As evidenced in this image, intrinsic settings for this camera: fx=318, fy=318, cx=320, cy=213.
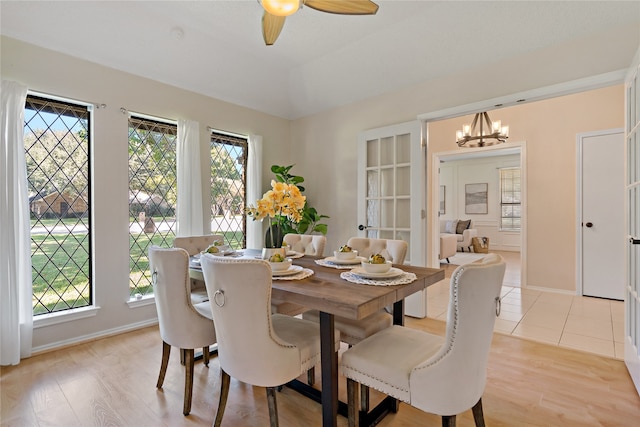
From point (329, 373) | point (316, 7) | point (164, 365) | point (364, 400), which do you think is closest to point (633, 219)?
point (364, 400)

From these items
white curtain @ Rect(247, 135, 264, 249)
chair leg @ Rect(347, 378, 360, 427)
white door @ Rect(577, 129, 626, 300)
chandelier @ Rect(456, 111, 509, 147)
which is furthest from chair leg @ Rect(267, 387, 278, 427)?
white door @ Rect(577, 129, 626, 300)

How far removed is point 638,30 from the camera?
2.22 m

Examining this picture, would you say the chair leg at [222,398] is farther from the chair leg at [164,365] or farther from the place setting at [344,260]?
the place setting at [344,260]

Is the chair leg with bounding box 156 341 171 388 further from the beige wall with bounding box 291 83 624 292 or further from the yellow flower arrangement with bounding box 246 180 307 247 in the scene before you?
the beige wall with bounding box 291 83 624 292

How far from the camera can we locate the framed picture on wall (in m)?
8.51

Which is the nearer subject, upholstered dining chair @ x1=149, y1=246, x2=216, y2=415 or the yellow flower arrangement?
upholstered dining chair @ x1=149, y1=246, x2=216, y2=415

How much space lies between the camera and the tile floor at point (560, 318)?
2.67 metres

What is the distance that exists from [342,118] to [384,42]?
1086 mm

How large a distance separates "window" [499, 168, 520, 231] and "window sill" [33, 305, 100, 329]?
8.70 meters

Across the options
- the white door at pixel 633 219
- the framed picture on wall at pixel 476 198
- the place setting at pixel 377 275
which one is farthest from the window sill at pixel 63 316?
the framed picture on wall at pixel 476 198

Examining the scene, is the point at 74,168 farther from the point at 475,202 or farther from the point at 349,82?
the point at 475,202

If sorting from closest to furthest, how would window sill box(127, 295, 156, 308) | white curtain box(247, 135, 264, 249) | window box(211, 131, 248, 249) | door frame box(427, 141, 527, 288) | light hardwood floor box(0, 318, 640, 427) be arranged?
light hardwood floor box(0, 318, 640, 427), window sill box(127, 295, 156, 308), window box(211, 131, 248, 249), white curtain box(247, 135, 264, 249), door frame box(427, 141, 527, 288)

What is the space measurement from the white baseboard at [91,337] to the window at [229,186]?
1.18m

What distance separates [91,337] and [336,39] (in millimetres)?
3547
